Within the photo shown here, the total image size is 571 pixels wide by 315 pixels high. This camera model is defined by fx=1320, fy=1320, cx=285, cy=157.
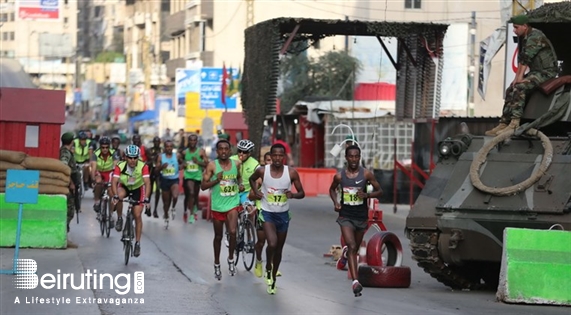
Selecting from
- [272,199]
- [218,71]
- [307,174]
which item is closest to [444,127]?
[307,174]

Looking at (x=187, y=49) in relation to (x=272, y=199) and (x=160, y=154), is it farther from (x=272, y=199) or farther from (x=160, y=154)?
(x=272, y=199)

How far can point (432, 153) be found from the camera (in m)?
29.5

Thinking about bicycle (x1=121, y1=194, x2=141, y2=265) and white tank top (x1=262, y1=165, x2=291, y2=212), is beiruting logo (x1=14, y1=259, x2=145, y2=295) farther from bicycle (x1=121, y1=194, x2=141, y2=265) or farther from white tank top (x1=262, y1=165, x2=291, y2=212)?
white tank top (x1=262, y1=165, x2=291, y2=212)

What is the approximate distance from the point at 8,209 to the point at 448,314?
8.40m

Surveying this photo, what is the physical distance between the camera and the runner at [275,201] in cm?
1488

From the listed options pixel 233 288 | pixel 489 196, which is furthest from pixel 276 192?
pixel 489 196

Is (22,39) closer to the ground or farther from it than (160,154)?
farther from it

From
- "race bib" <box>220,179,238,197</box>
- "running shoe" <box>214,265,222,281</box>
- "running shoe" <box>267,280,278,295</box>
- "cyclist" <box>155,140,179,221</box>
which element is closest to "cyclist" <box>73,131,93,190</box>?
"cyclist" <box>155,140,179,221</box>

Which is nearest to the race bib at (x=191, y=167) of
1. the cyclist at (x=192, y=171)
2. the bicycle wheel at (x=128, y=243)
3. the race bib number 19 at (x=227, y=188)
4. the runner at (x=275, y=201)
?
the cyclist at (x=192, y=171)

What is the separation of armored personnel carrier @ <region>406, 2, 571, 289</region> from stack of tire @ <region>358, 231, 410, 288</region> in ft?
1.65

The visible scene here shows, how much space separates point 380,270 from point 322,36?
17844 mm

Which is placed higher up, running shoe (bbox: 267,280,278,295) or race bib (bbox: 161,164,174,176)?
race bib (bbox: 161,164,174,176)

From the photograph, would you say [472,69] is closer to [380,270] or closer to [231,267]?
[231,267]

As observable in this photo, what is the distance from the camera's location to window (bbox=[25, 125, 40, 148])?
66.4 ft
